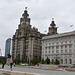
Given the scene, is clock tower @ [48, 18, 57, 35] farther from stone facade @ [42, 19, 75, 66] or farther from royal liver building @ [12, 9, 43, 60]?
stone facade @ [42, 19, 75, 66]

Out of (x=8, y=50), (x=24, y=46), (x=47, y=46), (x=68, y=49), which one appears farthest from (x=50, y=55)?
(x=8, y=50)

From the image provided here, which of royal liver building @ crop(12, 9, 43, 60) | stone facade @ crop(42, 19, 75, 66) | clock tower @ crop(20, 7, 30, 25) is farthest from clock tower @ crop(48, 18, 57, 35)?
stone facade @ crop(42, 19, 75, 66)

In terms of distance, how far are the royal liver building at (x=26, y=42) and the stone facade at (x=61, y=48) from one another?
20111 millimetres

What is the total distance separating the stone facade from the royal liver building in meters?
20.1

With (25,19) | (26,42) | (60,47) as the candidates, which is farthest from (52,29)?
(60,47)

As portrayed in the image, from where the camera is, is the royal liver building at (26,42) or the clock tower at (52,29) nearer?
the royal liver building at (26,42)

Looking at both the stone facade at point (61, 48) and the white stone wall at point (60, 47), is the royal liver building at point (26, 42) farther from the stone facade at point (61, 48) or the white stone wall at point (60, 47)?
the stone facade at point (61, 48)

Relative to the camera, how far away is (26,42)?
465ft

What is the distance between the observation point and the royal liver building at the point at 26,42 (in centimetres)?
13536

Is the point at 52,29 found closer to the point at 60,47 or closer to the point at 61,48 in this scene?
the point at 60,47

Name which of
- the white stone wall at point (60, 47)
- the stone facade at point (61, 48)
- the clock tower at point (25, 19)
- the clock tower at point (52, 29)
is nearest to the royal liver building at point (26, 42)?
the clock tower at point (25, 19)

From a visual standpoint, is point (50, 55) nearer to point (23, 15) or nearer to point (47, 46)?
point (47, 46)

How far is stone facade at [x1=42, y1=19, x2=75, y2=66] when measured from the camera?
99525mm

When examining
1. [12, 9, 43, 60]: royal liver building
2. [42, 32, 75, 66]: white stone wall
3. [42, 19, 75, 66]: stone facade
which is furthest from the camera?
[12, 9, 43, 60]: royal liver building
